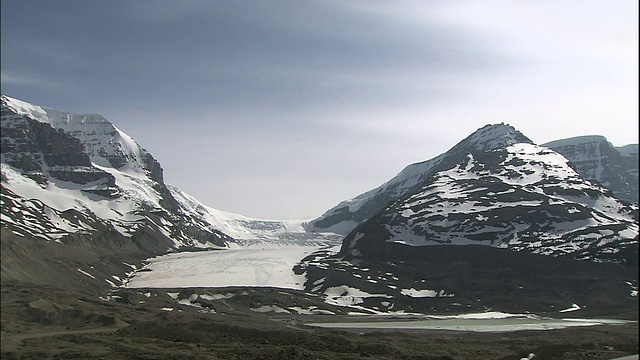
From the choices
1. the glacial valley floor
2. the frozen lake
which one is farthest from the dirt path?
the frozen lake

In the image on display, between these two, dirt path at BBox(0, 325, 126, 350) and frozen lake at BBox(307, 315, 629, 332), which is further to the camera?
frozen lake at BBox(307, 315, 629, 332)

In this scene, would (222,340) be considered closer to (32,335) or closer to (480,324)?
(32,335)

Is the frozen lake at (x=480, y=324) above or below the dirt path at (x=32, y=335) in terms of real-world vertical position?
below

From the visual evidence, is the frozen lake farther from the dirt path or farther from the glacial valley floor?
the dirt path

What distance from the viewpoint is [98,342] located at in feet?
292

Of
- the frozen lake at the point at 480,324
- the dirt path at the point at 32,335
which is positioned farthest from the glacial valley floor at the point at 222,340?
the frozen lake at the point at 480,324

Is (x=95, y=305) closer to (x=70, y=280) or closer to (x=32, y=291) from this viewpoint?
(x=32, y=291)

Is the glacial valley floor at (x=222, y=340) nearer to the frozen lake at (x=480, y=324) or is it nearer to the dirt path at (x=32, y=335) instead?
the dirt path at (x=32, y=335)

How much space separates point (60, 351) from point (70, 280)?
131312 mm

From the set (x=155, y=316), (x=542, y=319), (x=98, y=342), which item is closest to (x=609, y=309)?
(x=542, y=319)

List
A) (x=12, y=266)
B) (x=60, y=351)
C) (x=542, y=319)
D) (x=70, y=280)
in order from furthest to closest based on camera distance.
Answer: (x=70, y=280) → (x=12, y=266) → (x=542, y=319) → (x=60, y=351)

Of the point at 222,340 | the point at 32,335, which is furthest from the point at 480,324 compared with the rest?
the point at 32,335

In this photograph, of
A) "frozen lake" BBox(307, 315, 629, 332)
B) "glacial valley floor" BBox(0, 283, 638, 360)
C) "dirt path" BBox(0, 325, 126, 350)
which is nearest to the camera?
"glacial valley floor" BBox(0, 283, 638, 360)

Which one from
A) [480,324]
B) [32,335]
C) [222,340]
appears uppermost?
[32,335]
